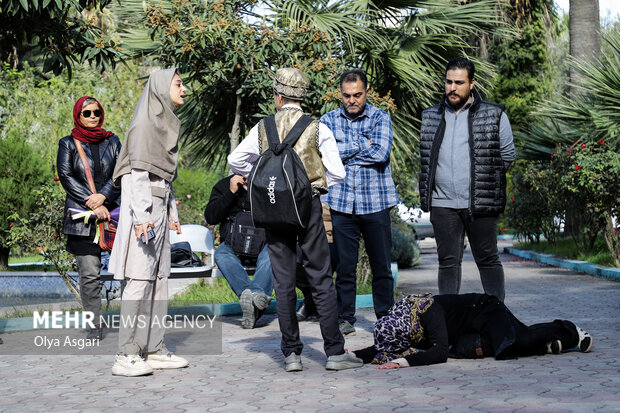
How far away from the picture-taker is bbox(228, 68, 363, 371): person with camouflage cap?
17.5 feet

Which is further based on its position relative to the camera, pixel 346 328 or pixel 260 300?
pixel 260 300

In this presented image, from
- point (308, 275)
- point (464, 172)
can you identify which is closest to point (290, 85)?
point (308, 275)

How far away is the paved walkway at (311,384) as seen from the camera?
4.39 meters

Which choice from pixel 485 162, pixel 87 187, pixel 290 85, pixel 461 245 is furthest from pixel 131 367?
pixel 485 162

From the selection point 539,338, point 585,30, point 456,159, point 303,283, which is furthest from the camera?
point 585,30

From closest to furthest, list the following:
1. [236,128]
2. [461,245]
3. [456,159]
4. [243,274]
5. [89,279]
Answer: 1. [456,159]
2. [461,245]
3. [89,279]
4. [243,274]
5. [236,128]

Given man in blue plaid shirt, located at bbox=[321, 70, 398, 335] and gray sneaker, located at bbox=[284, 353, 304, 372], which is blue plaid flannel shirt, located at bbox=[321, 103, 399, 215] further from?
gray sneaker, located at bbox=[284, 353, 304, 372]

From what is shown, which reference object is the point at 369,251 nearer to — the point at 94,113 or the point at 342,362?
the point at 342,362

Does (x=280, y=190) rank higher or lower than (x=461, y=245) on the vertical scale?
higher

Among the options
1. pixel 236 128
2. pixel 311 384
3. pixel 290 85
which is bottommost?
pixel 311 384

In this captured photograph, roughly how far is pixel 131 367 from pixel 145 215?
3.19 ft

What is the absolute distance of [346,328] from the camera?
692cm

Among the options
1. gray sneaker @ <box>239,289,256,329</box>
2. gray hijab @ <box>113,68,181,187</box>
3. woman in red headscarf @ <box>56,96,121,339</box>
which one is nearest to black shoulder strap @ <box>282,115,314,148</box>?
gray hijab @ <box>113,68,181,187</box>

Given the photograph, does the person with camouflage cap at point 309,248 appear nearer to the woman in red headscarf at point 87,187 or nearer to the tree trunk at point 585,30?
the woman in red headscarf at point 87,187
